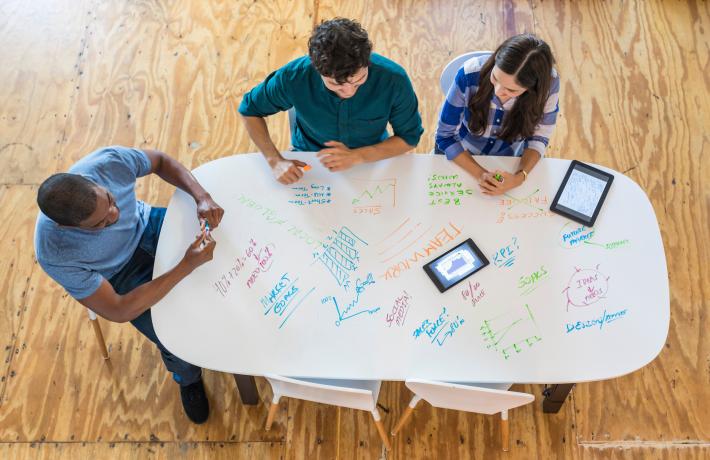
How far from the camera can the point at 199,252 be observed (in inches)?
67.3

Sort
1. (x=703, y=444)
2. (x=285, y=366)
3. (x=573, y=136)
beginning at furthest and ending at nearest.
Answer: (x=573, y=136), (x=703, y=444), (x=285, y=366)

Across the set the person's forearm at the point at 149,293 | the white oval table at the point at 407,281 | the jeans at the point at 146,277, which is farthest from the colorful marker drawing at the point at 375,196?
the jeans at the point at 146,277

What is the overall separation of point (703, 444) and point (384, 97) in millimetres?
1829

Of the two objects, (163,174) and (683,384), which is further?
(683,384)

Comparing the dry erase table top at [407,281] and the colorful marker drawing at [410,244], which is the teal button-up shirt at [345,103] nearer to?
the dry erase table top at [407,281]

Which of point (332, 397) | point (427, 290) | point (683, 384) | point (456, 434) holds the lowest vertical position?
point (456, 434)

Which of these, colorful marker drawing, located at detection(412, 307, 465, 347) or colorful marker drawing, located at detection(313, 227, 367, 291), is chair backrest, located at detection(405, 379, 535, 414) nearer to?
colorful marker drawing, located at detection(412, 307, 465, 347)

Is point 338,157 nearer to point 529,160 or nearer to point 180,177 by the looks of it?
point 180,177

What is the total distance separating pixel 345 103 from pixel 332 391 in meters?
0.89

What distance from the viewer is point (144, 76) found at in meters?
2.97

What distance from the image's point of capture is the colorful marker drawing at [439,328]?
1650mm

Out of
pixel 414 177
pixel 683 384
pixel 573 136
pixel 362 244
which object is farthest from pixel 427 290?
pixel 573 136

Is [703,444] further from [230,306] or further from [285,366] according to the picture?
[230,306]

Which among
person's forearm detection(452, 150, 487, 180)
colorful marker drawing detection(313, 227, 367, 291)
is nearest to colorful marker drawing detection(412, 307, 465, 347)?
colorful marker drawing detection(313, 227, 367, 291)
